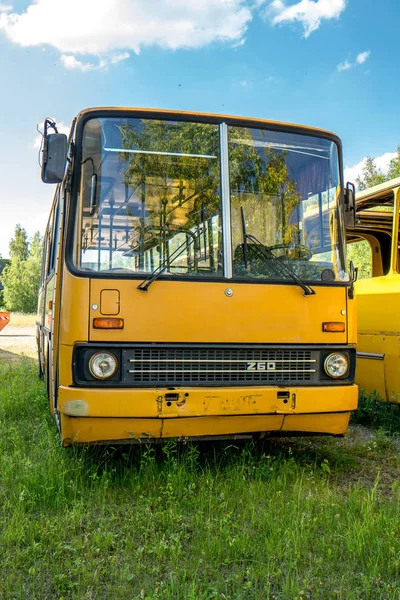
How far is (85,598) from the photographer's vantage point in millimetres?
3053

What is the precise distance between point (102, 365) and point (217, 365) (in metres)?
0.87

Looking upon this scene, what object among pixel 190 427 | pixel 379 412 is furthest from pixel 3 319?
pixel 190 427

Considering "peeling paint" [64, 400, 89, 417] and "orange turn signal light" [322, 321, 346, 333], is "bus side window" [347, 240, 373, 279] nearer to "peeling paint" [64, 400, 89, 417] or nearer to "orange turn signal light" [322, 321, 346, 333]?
"orange turn signal light" [322, 321, 346, 333]

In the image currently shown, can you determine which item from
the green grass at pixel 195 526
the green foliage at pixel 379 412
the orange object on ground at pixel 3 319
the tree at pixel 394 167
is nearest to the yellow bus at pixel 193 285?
the green grass at pixel 195 526

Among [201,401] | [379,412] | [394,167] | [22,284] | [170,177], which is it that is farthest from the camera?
[22,284]

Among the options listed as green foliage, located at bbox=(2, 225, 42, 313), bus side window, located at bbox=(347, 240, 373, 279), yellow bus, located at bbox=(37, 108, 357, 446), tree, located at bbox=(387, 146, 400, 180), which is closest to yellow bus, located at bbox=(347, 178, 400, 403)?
bus side window, located at bbox=(347, 240, 373, 279)

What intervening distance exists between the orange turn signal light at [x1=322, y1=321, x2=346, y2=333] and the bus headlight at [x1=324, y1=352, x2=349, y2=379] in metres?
0.19

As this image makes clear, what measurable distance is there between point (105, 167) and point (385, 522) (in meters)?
3.18

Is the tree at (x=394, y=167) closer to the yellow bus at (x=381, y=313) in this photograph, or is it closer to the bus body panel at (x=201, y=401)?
the yellow bus at (x=381, y=313)

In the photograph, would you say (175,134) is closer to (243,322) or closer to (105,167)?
(105,167)

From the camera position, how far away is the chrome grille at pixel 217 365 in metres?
4.55

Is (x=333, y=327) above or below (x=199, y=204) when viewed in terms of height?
below

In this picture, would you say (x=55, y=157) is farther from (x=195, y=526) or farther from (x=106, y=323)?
(x=195, y=526)

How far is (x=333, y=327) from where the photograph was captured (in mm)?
4996
